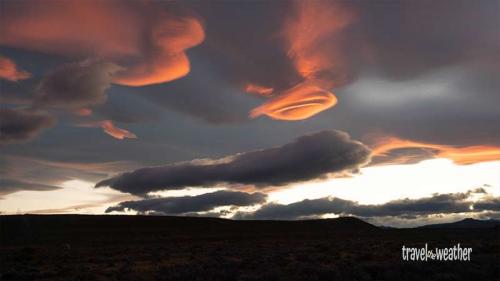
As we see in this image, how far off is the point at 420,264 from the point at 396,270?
118 inches

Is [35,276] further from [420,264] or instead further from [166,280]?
[420,264]

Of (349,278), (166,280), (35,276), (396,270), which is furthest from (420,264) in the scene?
(35,276)

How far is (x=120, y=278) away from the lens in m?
24.5

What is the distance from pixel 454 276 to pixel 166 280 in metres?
13.6

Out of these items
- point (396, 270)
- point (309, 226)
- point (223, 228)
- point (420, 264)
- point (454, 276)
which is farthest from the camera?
point (309, 226)

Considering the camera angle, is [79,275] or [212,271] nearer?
[212,271]

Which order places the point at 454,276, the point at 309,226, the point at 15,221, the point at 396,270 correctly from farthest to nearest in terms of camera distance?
the point at 309,226, the point at 15,221, the point at 396,270, the point at 454,276

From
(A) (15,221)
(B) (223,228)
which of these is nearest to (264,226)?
(B) (223,228)

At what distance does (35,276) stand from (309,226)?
99.1 m

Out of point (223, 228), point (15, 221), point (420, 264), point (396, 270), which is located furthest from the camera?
point (223, 228)

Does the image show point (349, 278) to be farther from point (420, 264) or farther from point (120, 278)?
point (120, 278)

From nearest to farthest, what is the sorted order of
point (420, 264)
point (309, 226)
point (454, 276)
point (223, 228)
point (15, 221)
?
point (454, 276)
point (420, 264)
point (15, 221)
point (223, 228)
point (309, 226)

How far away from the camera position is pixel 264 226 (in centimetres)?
11388

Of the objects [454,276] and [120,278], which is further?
[120,278]
